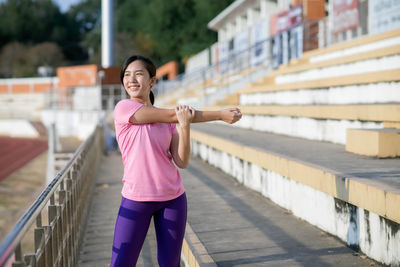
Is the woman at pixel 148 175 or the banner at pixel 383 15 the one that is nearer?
the woman at pixel 148 175

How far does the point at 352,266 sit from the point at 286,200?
193 cm

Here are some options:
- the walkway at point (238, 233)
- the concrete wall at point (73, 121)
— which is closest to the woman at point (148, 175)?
the walkway at point (238, 233)

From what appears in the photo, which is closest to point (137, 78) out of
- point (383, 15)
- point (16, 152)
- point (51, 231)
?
point (51, 231)

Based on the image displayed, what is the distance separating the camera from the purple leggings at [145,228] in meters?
2.84

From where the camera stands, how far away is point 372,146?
5020 mm

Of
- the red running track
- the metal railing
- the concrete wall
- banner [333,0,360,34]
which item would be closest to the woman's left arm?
the metal railing

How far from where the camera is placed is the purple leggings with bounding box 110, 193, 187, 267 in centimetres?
284

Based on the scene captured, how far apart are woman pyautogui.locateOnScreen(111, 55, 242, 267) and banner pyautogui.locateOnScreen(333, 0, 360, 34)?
9519 millimetres

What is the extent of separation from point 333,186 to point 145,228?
179cm

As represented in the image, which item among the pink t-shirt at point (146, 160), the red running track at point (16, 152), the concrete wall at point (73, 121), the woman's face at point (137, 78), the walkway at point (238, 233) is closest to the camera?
the pink t-shirt at point (146, 160)

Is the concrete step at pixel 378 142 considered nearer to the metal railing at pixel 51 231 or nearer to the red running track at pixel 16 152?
the metal railing at pixel 51 231

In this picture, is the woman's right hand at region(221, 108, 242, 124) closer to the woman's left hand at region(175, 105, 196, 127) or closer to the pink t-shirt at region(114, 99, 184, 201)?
the woman's left hand at region(175, 105, 196, 127)

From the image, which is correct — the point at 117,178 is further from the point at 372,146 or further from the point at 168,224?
the point at 168,224

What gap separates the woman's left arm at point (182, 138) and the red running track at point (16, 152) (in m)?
19.1
